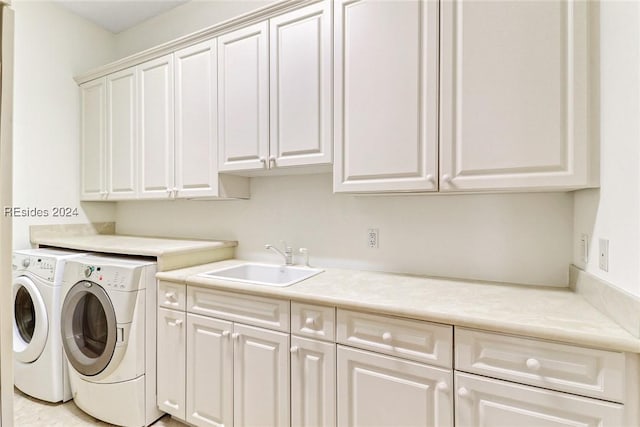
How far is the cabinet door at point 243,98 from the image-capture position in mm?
1861

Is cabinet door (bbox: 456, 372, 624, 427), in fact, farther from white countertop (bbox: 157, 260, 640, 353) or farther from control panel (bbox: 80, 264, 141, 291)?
control panel (bbox: 80, 264, 141, 291)

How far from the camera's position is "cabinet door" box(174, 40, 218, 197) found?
2.06 metres

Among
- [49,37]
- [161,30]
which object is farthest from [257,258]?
[49,37]

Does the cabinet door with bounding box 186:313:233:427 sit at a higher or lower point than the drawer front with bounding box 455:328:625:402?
lower

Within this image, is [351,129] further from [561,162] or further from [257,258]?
[257,258]

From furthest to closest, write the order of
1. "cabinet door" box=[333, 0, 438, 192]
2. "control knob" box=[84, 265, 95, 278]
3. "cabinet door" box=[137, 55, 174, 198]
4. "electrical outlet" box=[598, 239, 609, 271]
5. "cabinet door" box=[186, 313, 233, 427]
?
"cabinet door" box=[137, 55, 174, 198] → "control knob" box=[84, 265, 95, 278] → "cabinet door" box=[186, 313, 233, 427] → "cabinet door" box=[333, 0, 438, 192] → "electrical outlet" box=[598, 239, 609, 271]

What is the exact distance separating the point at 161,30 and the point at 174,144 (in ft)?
4.18

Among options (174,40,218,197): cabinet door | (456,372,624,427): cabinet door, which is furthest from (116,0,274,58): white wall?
(456,372,624,427): cabinet door

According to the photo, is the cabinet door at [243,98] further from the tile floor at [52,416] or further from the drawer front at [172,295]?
the tile floor at [52,416]

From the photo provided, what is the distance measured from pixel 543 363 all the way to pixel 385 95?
123 cm

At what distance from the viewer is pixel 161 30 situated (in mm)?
2756

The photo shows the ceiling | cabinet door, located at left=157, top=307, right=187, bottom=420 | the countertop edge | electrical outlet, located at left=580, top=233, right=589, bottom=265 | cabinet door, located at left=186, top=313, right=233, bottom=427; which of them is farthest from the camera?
the ceiling

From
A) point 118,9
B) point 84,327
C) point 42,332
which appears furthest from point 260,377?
point 118,9

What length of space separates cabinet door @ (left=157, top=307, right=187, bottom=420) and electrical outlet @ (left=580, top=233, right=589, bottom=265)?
1.93 meters
